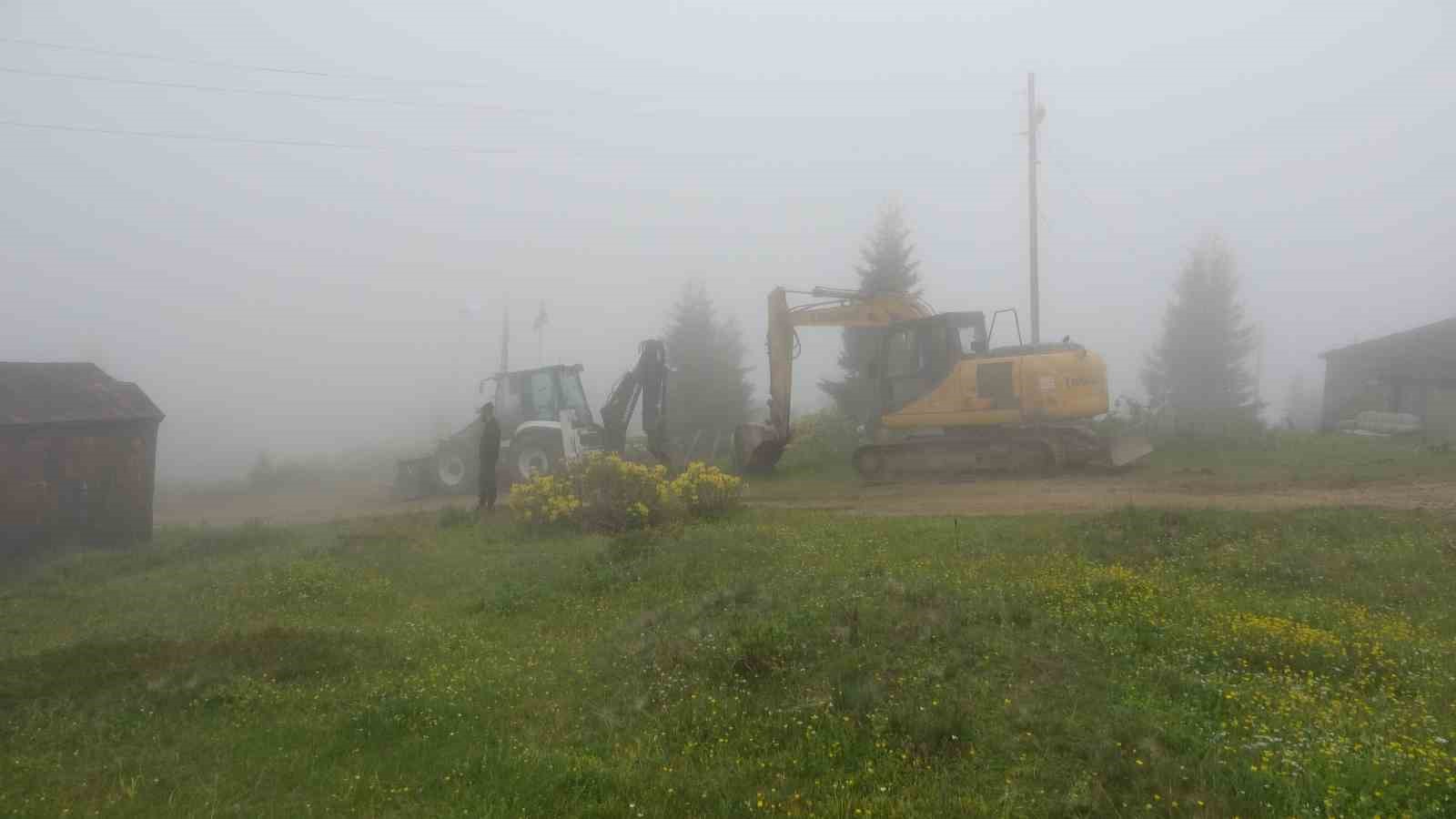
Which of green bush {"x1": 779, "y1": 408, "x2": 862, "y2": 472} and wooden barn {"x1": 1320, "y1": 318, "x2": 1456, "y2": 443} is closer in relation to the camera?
green bush {"x1": 779, "y1": 408, "x2": 862, "y2": 472}

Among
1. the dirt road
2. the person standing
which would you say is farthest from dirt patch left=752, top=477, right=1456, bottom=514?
the person standing

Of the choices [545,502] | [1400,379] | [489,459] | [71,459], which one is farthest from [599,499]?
[1400,379]

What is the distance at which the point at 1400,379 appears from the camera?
26875 mm

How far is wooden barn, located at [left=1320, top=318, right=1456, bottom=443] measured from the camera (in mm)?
25453

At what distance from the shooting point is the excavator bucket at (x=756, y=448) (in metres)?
18.2

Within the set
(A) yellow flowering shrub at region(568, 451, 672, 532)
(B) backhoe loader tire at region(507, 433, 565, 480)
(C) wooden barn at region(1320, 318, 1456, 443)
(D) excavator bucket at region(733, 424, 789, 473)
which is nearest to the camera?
(A) yellow flowering shrub at region(568, 451, 672, 532)

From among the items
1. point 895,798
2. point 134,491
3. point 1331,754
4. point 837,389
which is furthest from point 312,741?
point 837,389

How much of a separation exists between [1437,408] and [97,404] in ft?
99.9

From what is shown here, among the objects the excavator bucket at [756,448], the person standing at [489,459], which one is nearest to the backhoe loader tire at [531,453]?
the excavator bucket at [756,448]

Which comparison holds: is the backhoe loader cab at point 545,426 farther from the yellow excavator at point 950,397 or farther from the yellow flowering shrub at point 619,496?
the yellow flowering shrub at point 619,496

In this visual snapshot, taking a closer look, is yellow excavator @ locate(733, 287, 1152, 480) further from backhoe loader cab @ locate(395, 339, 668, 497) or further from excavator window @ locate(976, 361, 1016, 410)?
backhoe loader cab @ locate(395, 339, 668, 497)

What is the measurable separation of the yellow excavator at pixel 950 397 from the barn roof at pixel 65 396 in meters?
10.5

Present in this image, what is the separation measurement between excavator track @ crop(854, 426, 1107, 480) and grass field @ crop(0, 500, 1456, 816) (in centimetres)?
646

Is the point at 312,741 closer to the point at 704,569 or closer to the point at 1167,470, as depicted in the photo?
the point at 704,569
